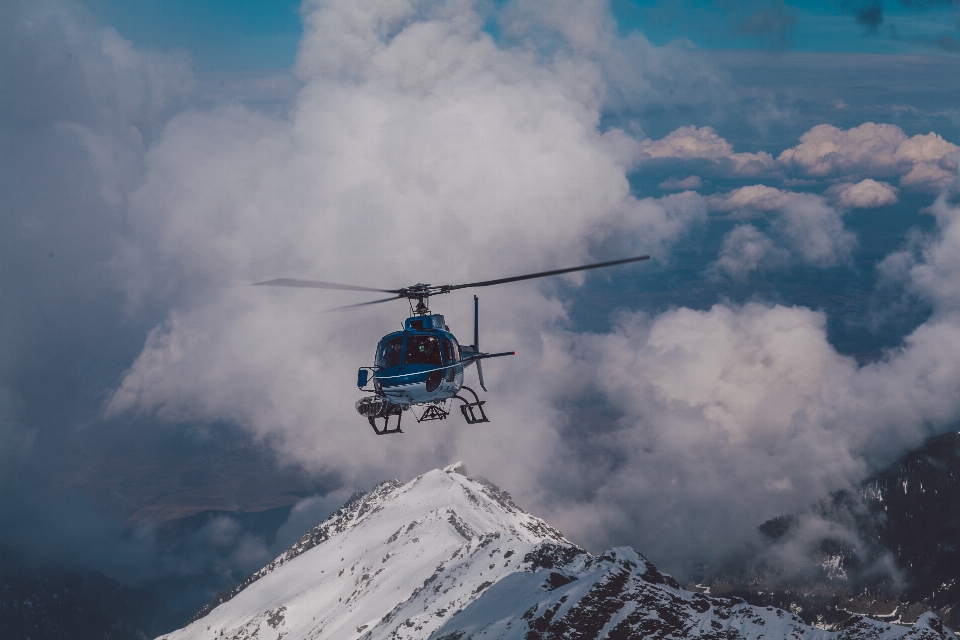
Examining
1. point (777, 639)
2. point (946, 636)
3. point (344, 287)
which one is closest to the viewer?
point (344, 287)

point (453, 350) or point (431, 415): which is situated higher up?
point (453, 350)

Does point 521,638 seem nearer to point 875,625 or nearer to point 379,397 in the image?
point 875,625

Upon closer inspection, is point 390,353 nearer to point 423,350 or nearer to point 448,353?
point 423,350

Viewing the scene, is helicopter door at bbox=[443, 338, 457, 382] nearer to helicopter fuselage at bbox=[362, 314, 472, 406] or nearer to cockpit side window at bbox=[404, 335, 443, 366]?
helicopter fuselage at bbox=[362, 314, 472, 406]

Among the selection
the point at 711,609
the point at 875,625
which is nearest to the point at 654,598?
the point at 711,609

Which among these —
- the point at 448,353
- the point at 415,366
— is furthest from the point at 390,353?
the point at 448,353

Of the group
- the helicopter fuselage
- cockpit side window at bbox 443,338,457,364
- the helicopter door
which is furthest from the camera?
cockpit side window at bbox 443,338,457,364
